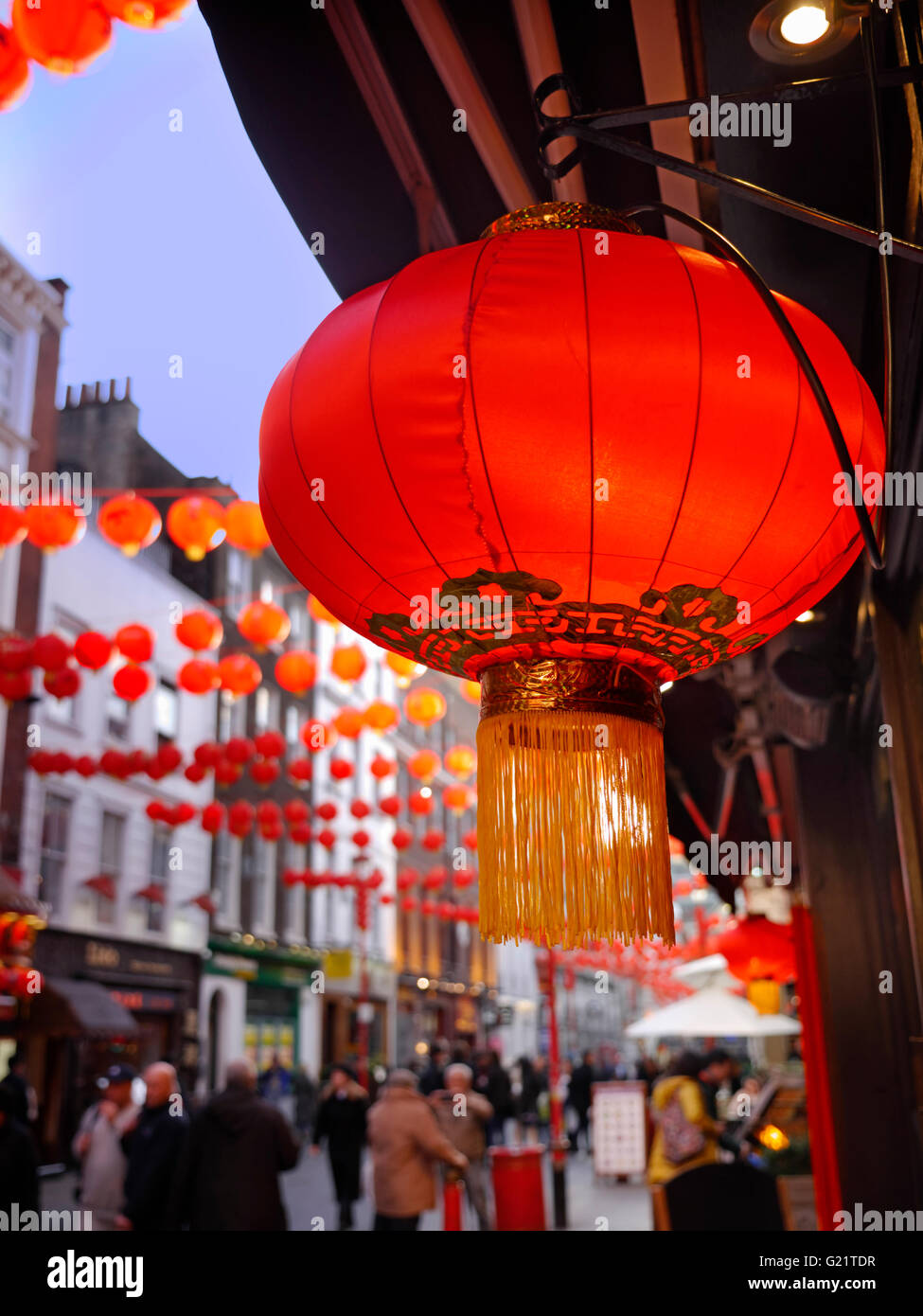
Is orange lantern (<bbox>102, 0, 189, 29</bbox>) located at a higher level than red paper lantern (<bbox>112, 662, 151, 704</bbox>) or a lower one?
lower

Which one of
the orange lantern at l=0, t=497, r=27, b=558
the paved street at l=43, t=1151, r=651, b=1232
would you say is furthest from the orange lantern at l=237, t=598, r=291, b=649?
the paved street at l=43, t=1151, r=651, b=1232

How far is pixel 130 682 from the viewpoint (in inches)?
439

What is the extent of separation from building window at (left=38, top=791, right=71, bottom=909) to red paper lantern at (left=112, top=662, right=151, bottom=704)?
8800 millimetres

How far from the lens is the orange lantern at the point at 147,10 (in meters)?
3.43

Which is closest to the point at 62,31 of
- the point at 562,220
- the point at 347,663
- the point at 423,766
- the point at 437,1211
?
the point at 562,220

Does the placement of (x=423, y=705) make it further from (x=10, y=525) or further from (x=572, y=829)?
(x=572, y=829)

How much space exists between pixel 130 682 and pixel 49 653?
808mm

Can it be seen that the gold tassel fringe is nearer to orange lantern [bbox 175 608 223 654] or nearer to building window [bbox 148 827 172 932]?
orange lantern [bbox 175 608 223 654]

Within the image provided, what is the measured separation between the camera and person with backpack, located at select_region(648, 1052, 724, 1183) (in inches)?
330

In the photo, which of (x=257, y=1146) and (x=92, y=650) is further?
(x=92, y=650)
